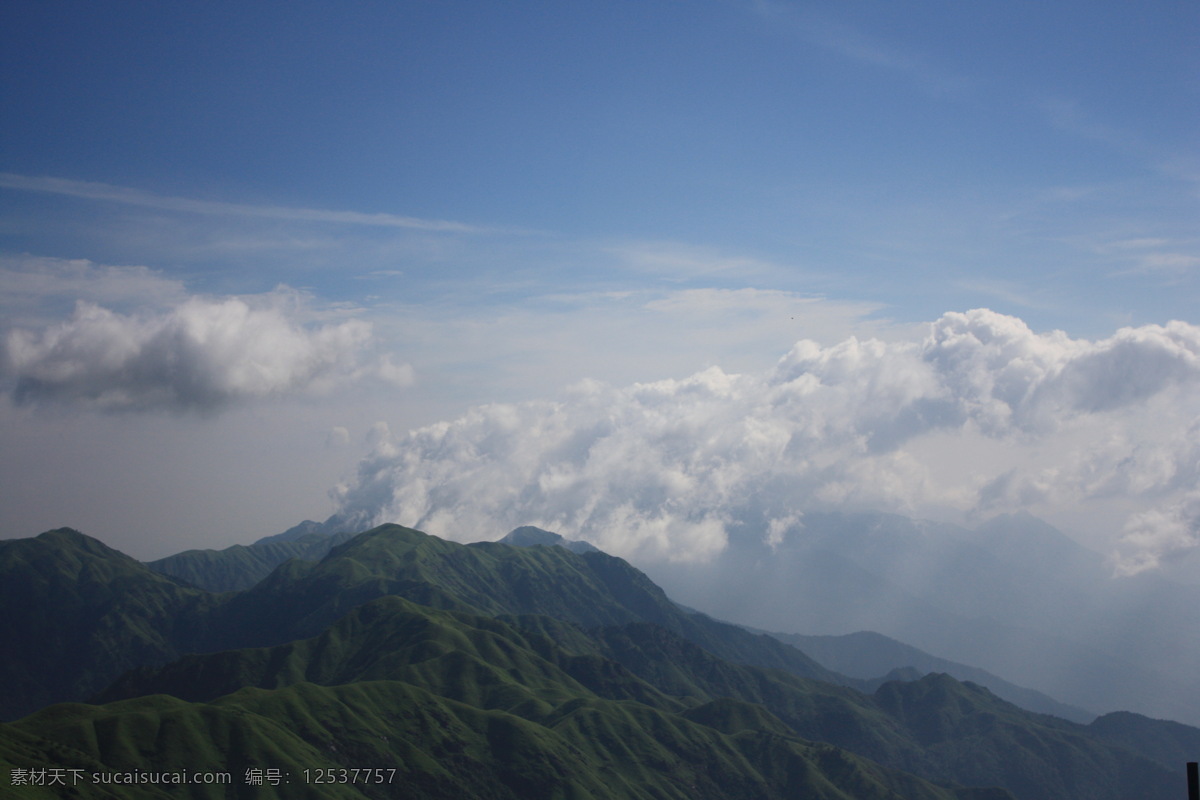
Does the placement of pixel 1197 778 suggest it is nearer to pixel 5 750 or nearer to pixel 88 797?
pixel 88 797

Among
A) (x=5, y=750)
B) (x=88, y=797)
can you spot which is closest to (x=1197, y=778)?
(x=88, y=797)

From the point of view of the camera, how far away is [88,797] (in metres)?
195

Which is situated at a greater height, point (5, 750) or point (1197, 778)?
point (1197, 778)

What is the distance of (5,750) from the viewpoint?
199000mm

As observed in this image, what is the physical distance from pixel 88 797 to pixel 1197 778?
9443 inches

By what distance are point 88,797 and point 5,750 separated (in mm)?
26087

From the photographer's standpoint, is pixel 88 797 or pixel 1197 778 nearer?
pixel 1197 778

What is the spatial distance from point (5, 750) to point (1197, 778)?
255m

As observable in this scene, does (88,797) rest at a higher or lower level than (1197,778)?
lower

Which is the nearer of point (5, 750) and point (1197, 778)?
point (1197, 778)
